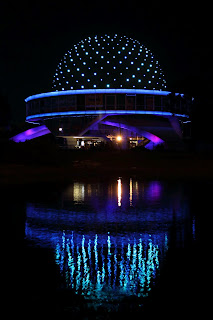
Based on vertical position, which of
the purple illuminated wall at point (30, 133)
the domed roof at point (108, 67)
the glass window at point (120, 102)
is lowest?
the purple illuminated wall at point (30, 133)

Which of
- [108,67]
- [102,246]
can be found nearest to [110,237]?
[102,246]

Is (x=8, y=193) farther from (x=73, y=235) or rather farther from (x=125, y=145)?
(x=125, y=145)

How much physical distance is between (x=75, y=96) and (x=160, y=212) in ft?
195

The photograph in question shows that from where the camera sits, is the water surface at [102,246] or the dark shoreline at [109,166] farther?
the dark shoreline at [109,166]

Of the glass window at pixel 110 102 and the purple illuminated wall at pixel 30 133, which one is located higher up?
the glass window at pixel 110 102

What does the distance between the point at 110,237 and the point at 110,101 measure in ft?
201

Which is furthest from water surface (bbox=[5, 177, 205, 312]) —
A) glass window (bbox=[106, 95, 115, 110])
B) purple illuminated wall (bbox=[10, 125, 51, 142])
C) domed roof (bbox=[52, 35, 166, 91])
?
purple illuminated wall (bbox=[10, 125, 51, 142])

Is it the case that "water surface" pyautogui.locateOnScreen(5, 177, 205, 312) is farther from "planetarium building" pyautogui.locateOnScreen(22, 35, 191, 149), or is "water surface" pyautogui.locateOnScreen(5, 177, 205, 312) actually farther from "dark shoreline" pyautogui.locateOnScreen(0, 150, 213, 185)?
"planetarium building" pyautogui.locateOnScreen(22, 35, 191, 149)

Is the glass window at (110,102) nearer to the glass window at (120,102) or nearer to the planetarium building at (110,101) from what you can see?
the planetarium building at (110,101)

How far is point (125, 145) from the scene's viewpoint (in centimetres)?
7169

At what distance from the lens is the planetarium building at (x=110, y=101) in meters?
69.3

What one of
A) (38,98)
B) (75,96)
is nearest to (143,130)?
(75,96)

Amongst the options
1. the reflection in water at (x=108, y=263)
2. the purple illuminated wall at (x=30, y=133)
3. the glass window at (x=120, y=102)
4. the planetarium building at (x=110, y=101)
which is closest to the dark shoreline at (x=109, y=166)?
the reflection in water at (x=108, y=263)

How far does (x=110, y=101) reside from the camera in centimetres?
Answer: 6888
